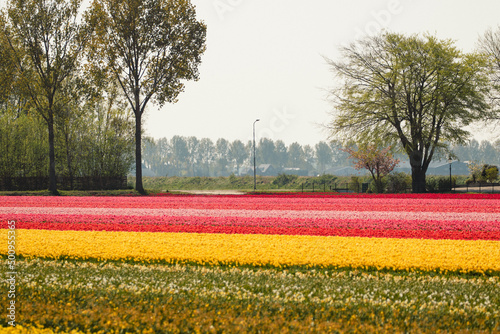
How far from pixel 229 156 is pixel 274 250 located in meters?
167

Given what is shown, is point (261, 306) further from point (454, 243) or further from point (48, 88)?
Answer: point (48, 88)

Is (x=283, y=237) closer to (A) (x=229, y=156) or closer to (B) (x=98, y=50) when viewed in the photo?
(B) (x=98, y=50)

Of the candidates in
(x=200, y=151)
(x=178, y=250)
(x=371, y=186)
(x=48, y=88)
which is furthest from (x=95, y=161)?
(x=200, y=151)

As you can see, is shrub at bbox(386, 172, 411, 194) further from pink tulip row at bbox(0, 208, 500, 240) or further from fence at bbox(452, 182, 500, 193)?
pink tulip row at bbox(0, 208, 500, 240)

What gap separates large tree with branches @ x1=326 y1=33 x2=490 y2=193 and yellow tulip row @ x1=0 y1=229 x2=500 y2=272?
26.5 m

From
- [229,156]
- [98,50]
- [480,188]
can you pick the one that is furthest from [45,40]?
[229,156]

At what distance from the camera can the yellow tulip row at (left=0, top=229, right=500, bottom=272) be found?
28.6ft

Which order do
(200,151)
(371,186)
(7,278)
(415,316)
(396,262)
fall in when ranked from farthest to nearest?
(200,151) < (371,186) < (396,262) < (7,278) < (415,316)

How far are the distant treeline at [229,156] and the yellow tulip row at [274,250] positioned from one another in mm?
161068

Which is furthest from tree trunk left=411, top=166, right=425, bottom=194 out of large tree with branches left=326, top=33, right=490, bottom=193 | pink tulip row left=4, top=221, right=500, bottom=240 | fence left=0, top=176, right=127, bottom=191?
fence left=0, top=176, right=127, bottom=191

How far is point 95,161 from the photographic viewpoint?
1786 inches

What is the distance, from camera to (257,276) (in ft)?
25.1

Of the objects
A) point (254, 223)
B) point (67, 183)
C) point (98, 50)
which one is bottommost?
point (254, 223)

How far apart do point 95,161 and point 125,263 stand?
39100 millimetres
